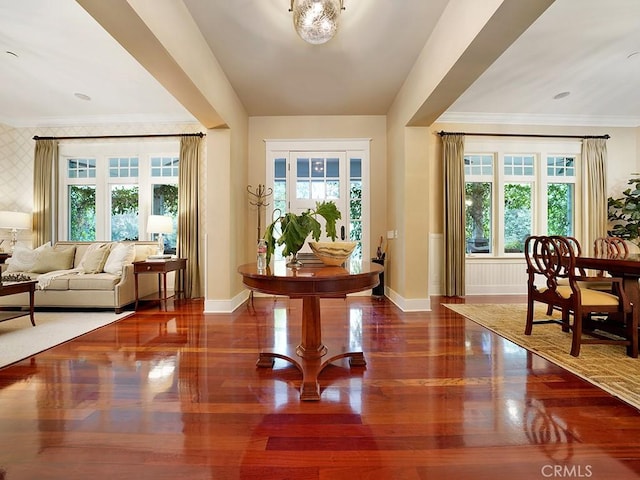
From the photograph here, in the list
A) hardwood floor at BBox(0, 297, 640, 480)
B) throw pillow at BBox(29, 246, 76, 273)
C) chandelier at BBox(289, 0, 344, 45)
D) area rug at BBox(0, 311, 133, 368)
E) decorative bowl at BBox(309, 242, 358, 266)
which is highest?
chandelier at BBox(289, 0, 344, 45)

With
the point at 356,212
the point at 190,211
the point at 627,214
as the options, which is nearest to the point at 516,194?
the point at 627,214

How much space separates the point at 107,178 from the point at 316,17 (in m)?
4.71

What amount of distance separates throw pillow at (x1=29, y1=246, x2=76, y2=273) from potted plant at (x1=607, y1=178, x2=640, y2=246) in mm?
8722

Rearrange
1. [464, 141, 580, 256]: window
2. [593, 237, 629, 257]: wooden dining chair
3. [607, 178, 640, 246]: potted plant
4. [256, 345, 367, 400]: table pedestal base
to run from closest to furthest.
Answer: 1. [256, 345, 367, 400]: table pedestal base
2. [593, 237, 629, 257]: wooden dining chair
3. [607, 178, 640, 246]: potted plant
4. [464, 141, 580, 256]: window

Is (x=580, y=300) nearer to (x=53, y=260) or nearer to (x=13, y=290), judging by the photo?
(x=13, y=290)

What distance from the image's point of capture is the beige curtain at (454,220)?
4.75 metres

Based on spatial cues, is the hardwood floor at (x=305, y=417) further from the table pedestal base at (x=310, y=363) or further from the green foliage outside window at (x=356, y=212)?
the green foliage outside window at (x=356, y=212)

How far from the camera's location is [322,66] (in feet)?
11.3

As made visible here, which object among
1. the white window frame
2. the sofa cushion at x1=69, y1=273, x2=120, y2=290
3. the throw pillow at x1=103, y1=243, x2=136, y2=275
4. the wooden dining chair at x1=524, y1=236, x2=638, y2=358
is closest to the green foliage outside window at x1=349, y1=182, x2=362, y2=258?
the wooden dining chair at x1=524, y1=236, x2=638, y2=358

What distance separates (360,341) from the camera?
268 cm

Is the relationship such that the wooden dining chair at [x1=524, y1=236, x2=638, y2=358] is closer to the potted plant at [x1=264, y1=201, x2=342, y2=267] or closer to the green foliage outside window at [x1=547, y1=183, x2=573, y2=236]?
the potted plant at [x1=264, y1=201, x2=342, y2=267]

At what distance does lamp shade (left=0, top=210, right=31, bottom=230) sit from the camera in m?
4.41

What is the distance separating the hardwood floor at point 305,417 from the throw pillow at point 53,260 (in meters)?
2.41

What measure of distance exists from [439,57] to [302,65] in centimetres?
153
